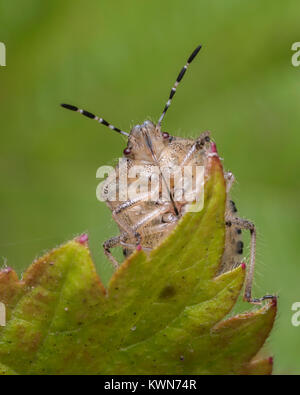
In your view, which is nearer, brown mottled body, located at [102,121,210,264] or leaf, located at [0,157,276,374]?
leaf, located at [0,157,276,374]

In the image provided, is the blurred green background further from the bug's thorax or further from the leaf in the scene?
the leaf

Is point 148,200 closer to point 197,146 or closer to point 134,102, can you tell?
point 197,146

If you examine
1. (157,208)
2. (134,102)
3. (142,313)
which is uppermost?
(134,102)

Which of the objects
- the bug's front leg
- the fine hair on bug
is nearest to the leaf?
the fine hair on bug

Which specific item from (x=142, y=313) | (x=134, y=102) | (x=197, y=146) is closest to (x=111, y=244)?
(x=197, y=146)
